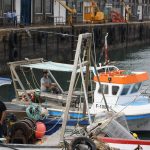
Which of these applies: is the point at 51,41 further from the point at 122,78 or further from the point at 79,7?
the point at 122,78

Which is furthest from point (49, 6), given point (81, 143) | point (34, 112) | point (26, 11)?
point (81, 143)

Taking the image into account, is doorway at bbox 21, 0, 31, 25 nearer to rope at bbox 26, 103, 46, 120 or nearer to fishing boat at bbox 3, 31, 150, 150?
fishing boat at bbox 3, 31, 150, 150

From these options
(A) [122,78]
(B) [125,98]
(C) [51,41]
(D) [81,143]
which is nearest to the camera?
(D) [81,143]

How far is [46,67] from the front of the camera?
16.4 meters

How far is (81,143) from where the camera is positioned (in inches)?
338

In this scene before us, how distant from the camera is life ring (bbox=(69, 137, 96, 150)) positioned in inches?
336

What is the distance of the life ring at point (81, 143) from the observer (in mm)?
8523

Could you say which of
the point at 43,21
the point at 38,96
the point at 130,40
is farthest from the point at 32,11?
the point at 38,96

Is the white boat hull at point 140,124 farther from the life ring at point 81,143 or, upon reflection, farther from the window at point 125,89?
the life ring at point 81,143

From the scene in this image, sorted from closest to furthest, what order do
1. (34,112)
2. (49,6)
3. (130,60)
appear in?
1. (34,112)
2. (130,60)
3. (49,6)

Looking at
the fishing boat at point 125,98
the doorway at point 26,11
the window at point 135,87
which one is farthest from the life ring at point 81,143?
the doorway at point 26,11

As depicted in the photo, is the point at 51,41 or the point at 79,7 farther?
the point at 79,7

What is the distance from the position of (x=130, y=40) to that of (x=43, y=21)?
16.9 metres

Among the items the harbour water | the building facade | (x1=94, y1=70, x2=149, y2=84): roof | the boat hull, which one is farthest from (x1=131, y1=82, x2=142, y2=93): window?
the building facade
